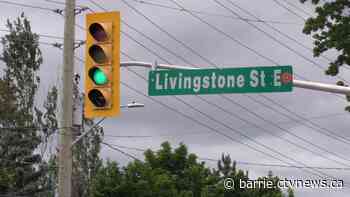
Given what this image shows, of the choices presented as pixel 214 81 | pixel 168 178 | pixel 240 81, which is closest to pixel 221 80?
pixel 214 81

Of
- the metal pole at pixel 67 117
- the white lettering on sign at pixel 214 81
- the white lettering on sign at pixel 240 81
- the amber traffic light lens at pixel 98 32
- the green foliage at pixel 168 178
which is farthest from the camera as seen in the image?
the green foliage at pixel 168 178

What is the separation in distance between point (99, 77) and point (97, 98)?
0.39 m

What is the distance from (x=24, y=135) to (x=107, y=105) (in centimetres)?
4167

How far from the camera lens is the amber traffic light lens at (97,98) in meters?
14.3

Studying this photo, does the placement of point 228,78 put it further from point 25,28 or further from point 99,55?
point 25,28

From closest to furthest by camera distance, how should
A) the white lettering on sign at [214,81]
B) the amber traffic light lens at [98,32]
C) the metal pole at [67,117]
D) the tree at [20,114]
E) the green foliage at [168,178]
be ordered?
the amber traffic light lens at [98,32]
the white lettering on sign at [214,81]
the metal pole at [67,117]
the green foliage at [168,178]
the tree at [20,114]

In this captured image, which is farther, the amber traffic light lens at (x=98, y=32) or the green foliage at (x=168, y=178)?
the green foliage at (x=168, y=178)

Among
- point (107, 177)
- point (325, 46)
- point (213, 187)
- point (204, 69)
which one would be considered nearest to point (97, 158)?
point (213, 187)

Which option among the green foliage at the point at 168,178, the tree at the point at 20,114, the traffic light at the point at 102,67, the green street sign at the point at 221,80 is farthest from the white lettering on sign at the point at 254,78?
the tree at the point at 20,114

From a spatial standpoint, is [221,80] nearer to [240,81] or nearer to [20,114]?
[240,81]

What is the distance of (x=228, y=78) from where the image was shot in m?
15.4

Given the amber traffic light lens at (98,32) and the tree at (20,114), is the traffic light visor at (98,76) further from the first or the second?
the tree at (20,114)

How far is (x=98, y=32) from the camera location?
46.9 ft

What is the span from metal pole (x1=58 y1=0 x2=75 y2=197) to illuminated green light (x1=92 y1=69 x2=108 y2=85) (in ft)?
15.8
